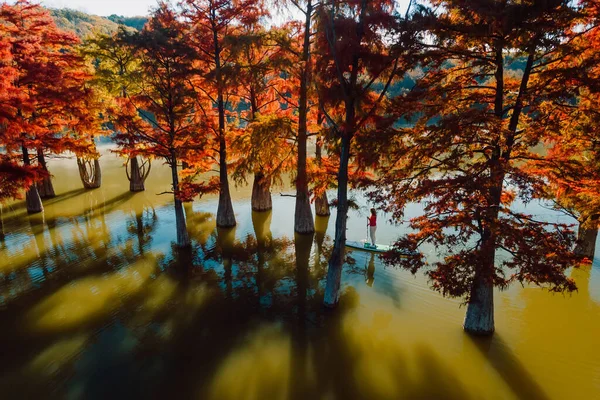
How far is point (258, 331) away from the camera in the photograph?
9.87 meters

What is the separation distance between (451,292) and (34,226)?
75.1 feet

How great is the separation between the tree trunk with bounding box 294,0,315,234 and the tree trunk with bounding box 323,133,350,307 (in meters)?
4.90

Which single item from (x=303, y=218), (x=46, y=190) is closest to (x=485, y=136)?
(x=303, y=218)

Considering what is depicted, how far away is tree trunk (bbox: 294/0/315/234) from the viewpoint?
14.6 metres

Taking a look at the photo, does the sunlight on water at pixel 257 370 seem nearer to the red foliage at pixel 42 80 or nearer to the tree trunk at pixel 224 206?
the tree trunk at pixel 224 206

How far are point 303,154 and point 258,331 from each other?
384 inches

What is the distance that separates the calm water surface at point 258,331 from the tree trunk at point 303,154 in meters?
1.73

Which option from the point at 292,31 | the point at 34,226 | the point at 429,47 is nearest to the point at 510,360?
the point at 429,47

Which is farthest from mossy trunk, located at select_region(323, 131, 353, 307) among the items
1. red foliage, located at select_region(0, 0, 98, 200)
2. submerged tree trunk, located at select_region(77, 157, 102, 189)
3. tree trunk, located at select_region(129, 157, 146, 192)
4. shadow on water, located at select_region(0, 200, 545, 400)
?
submerged tree trunk, located at select_region(77, 157, 102, 189)

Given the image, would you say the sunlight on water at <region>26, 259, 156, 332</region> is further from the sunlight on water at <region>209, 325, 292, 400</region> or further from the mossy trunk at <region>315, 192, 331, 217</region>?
the mossy trunk at <region>315, 192, 331, 217</region>

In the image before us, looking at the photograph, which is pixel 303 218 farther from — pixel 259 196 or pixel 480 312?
pixel 480 312

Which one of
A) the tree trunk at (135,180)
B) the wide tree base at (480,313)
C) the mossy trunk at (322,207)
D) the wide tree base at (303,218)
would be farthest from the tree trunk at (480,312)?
the tree trunk at (135,180)

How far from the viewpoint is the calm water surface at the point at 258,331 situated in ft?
25.6

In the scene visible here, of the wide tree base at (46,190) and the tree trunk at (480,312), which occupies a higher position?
the wide tree base at (46,190)
